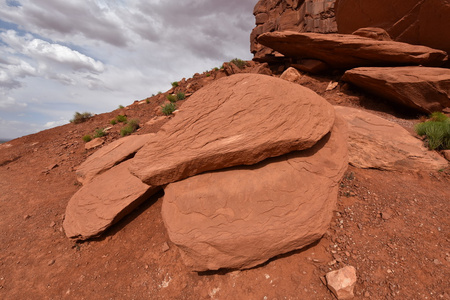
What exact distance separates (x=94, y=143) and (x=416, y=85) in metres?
10.4

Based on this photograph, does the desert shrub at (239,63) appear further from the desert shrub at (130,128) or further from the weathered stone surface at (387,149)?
the weathered stone surface at (387,149)

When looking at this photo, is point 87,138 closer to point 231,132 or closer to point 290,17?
point 231,132

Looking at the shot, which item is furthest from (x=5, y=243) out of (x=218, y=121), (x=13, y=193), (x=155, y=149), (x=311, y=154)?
(x=311, y=154)

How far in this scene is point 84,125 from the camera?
972cm

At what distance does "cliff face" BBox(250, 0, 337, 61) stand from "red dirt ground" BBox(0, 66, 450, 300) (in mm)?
10708

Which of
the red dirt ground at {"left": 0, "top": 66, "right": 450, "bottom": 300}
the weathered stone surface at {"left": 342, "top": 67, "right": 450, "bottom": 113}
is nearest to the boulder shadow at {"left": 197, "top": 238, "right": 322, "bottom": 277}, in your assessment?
the red dirt ground at {"left": 0, "top": 66, "right": 450, "bottom": 300}

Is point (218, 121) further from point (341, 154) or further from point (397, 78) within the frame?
point (397, 78)

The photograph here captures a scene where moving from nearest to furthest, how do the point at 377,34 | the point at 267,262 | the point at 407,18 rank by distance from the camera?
the point at 267,262
the point at 407,18
the point at 377,34

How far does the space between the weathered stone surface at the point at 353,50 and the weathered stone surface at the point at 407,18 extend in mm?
825

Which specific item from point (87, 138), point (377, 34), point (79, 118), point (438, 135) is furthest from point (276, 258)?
point (79, 118)

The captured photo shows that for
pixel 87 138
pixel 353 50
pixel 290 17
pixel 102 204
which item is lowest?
pixel 102 204

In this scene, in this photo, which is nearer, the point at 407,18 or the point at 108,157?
the point at 108,157

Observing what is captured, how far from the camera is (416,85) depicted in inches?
195

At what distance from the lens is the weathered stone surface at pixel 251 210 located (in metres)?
2.17
